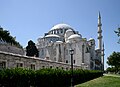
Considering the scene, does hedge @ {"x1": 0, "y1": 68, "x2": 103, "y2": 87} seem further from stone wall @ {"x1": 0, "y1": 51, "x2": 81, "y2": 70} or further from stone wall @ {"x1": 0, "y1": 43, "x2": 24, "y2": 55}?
stone wall @ {"x1": 0, "y1": 43, "x2": 24, "y2": 55}

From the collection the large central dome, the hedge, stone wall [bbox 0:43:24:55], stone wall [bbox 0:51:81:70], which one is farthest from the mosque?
the hedge

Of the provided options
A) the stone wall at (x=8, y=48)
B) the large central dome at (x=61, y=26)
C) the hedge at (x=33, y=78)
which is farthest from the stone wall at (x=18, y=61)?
the large central dome at (x=61, y=26)

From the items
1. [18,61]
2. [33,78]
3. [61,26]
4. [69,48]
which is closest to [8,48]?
[18,61]

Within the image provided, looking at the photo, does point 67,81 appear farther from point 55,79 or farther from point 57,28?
point 57,28

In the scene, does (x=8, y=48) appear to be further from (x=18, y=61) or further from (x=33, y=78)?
(x=33, y=78)

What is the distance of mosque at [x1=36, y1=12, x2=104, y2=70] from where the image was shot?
6906 cm

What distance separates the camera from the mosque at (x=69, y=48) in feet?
227

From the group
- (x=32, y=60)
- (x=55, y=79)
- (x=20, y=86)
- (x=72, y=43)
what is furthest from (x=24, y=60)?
(x=72, y=43)

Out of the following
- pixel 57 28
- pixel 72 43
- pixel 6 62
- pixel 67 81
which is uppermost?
pixel 57 28

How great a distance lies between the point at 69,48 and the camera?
71562 mm

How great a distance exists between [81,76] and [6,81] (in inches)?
595

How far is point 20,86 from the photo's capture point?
45.0 ft

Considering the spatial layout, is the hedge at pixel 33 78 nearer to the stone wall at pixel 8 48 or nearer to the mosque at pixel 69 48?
the stone wall at pixel 8 48

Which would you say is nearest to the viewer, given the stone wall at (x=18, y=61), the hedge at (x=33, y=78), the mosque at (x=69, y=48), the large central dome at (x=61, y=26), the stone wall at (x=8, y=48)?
the hedge at (x=33, y=78)
